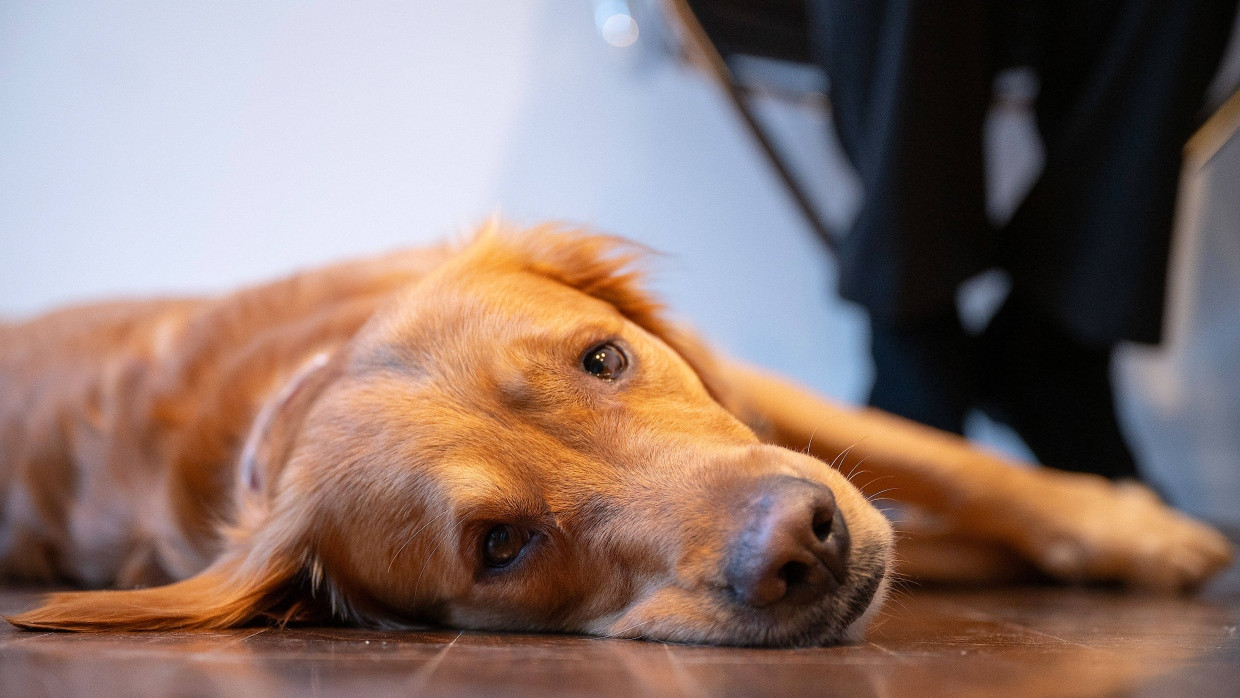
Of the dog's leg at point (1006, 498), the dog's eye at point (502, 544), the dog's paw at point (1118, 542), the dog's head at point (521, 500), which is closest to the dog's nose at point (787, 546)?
the dog's head at point (521, 500)

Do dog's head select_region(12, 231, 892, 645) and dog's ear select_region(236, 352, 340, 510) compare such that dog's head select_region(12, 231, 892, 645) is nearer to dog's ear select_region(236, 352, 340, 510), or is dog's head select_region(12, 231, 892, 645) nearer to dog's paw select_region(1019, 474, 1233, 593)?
dog's ear select_region(236, 352, 340, 510)

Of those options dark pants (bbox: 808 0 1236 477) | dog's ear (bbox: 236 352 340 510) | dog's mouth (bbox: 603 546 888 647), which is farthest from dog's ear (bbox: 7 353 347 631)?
dark pants (bbox: 808 0 1236 477)

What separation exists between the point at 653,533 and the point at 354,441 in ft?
1.83

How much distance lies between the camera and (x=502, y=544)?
4.73 feet

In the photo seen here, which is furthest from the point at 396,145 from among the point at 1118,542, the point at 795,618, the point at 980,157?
the point at 795,618

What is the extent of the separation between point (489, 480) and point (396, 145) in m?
2.94

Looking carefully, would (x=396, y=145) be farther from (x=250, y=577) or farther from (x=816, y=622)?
(x=816, y=622)

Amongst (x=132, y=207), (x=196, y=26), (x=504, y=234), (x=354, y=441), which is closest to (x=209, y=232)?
(x=132, y=207)

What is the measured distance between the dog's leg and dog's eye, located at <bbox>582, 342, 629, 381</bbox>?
36 cm

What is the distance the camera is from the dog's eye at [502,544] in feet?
4.65

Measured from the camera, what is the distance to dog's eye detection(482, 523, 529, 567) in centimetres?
142

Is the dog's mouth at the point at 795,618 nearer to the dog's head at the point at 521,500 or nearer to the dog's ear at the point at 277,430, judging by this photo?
the dog's head at the point at 521,500

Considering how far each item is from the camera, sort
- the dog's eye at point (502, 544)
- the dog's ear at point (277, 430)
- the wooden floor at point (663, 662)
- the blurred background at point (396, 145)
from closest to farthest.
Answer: the wooden floor at point (663, 662)
the dog's eye at point (502, 544)
the dog's ear at point (277, 430)
the blurred background at point (396, 145)

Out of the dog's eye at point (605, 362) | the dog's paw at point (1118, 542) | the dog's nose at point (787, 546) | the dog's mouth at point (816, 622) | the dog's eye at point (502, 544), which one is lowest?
the dog's paw at point (1118, 542)
